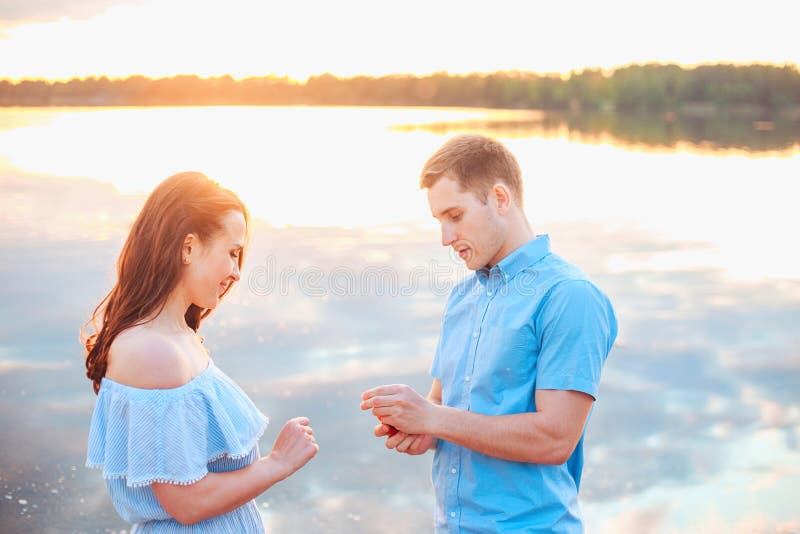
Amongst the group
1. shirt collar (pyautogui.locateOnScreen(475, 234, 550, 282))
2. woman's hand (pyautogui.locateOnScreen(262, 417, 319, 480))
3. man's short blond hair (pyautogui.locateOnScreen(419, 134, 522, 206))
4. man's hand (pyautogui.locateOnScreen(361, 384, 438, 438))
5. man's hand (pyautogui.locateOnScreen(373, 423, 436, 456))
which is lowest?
Answer: man's hand (pyautogui.locateOnScreen(373, 423, 436, 456))

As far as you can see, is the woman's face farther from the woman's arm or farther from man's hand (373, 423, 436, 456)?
man's hand (373, 423, 436, 456)

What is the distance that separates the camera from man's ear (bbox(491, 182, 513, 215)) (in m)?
3.00

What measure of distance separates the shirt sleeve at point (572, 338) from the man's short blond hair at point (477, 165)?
0.48m

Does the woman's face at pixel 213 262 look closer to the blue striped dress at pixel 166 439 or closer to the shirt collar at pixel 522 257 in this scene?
the blue striped dress at pixel 166 439

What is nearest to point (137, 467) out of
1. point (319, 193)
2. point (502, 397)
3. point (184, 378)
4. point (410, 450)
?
point (184, 378)

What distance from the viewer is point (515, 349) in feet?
9.34

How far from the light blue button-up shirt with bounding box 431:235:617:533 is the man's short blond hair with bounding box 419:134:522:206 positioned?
26cm

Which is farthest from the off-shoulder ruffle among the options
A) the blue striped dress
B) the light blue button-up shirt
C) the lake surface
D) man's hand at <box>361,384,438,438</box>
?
the lake surface

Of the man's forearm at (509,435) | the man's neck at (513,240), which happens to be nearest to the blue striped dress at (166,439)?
the man's forearm at (509,435)

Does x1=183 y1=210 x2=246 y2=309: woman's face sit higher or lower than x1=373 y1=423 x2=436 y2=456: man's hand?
higher

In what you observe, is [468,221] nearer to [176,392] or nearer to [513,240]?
[513,240]

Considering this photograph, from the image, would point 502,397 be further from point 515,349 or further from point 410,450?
point 410,450

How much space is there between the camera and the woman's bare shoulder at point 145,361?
2.53 meters

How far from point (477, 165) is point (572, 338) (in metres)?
0.74
